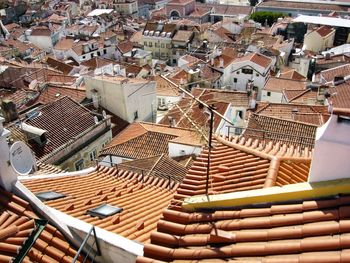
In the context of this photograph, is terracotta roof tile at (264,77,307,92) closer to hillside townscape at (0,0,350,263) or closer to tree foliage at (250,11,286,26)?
hillside townscape at (0,0,350,263)

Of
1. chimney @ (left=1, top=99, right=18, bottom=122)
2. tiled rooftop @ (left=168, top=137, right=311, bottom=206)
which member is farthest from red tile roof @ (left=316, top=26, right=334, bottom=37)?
tiled rooftop @ (left=168, top=137, right=311, bottom=206)

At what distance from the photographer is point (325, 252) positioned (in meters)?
5.63

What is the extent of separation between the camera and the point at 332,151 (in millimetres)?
6266

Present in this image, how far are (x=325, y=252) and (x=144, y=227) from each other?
4155 millimetres

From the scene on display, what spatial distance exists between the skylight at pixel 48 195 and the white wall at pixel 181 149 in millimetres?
14143

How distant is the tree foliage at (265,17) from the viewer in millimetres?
80887

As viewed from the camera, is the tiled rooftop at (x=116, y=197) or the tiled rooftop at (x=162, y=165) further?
the tiled rooftop at (x=162, y=165)

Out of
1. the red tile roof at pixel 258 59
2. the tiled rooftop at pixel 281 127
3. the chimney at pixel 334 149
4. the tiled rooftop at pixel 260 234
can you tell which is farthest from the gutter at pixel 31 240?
the red tile roof at pixel 258 59

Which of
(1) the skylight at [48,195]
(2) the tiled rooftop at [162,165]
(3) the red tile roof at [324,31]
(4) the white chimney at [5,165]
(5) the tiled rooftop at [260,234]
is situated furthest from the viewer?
(3) the red tile roof at [324,31]

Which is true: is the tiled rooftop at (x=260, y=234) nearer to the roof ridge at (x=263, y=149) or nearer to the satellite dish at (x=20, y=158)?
the roof ridge at (x=263, y=149)

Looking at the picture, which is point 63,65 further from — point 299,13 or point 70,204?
point 299,13

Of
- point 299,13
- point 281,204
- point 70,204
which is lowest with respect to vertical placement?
point 299,13

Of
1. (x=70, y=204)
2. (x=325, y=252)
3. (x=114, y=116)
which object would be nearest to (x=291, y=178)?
(x=325, y=252)

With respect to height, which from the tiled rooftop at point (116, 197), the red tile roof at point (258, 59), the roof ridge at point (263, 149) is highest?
the roof ridge at point (263, 149)
